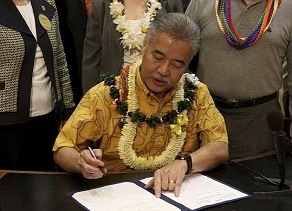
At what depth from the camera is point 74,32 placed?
343cm

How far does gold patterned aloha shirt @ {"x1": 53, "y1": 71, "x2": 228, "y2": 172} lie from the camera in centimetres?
225

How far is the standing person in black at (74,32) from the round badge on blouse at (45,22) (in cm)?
51

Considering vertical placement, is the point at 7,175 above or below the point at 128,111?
below

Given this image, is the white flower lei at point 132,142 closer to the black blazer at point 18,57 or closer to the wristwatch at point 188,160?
the wristwatch at point 188,160

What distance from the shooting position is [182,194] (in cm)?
192

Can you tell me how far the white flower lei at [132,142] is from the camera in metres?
2.28

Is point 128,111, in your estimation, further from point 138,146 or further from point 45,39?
point 45,39

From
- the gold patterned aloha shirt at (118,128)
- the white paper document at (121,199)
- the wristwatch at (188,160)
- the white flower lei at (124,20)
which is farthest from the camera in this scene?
the white flower lei at (124,20)

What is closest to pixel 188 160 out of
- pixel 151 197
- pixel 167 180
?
pixel 167 180

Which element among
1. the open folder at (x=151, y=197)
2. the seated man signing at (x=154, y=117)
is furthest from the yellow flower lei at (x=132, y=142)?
the open folder at (x=151, y=197)

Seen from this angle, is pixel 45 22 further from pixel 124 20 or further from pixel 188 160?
pixel 188 160

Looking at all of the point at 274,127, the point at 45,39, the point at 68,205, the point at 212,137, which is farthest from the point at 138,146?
the point at 45,39

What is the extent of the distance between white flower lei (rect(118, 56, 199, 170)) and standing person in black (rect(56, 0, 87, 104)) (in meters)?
1.15

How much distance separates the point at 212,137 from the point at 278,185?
45 cm
